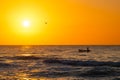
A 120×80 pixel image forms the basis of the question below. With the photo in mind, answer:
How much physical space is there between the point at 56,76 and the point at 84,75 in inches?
124

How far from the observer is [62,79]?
3055cm

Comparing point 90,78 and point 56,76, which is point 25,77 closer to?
point 56,76

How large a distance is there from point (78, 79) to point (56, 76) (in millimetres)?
2925

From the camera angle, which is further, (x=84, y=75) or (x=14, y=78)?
(x=84, y=75)

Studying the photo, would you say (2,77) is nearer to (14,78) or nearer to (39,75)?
(14,78)

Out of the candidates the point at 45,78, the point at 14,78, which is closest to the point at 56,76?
the point at 45,78

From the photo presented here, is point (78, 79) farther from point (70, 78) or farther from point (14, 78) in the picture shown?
point (14, 78)

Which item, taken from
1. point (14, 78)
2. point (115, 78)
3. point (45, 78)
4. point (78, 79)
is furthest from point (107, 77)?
point (14, 78)

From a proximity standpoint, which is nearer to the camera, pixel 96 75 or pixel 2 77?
pixel 2 77

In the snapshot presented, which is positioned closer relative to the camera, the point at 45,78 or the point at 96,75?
the point at 45,78

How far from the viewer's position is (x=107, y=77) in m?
32.7

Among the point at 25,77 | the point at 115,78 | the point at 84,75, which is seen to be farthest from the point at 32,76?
the point at 115,78

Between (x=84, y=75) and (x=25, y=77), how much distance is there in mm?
6244

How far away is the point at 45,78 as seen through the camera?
31.3m
